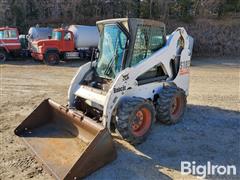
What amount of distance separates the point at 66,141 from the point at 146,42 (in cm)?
243

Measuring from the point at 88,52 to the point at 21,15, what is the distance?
8.46 m

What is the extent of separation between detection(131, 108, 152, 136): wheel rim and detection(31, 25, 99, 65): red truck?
1118 cm

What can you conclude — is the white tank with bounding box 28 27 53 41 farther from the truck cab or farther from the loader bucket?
the loader bucket

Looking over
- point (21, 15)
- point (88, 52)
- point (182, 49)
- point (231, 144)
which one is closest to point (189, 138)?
point (231, 144)

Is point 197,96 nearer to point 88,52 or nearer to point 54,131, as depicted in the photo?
point 54,131

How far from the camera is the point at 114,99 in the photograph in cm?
512

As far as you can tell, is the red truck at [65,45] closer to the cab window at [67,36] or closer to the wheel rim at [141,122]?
the cab window at [67,36]

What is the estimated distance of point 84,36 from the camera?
16.8 metres

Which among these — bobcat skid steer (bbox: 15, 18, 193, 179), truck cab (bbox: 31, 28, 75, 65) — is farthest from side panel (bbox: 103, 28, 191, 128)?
truck cab (bbox: 31, 28, 75, 65)

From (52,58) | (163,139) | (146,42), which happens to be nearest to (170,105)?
(163,139)

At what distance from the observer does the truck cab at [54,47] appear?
1555cm

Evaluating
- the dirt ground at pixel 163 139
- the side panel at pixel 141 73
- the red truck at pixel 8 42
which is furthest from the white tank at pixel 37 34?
the side panel at pixel 141 73

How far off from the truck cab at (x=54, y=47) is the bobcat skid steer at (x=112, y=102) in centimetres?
991

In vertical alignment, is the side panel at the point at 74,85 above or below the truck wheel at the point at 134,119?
above
